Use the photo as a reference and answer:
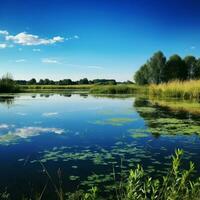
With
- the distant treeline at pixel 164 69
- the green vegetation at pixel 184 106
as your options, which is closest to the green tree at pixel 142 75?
the distant treeline at pixel 164 69

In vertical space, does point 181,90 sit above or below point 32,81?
below

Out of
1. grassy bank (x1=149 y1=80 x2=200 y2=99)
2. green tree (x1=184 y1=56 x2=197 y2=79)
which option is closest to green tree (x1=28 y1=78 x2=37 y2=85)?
green tree (x1=184 y1=56 x2=197 y2=79)

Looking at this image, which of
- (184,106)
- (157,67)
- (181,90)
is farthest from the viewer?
(157,67)

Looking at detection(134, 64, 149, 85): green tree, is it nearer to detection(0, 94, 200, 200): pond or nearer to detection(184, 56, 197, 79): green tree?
detection(184, 56, 197, 79): green tree

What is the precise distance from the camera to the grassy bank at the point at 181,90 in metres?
22.5

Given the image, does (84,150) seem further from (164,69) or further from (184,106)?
(164,69)

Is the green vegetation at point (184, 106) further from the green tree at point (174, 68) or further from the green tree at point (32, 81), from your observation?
the green tree at point (32, 81)

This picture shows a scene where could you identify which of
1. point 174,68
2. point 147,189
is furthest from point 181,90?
point 174,68

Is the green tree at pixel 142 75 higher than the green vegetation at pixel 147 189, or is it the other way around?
the green tree at pixel 142 75

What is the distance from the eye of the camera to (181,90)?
24.0m

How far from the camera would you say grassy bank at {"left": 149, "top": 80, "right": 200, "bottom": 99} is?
886 inches

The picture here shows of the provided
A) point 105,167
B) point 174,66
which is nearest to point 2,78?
point 174,66

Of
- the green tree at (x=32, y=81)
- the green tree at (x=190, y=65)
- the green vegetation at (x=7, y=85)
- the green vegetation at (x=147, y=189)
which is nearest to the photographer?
the green vegetation at (x=147, y=189)

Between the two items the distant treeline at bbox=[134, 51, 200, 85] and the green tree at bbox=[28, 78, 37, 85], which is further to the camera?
the green tree at bbox=[28, 78, 37, 85]
